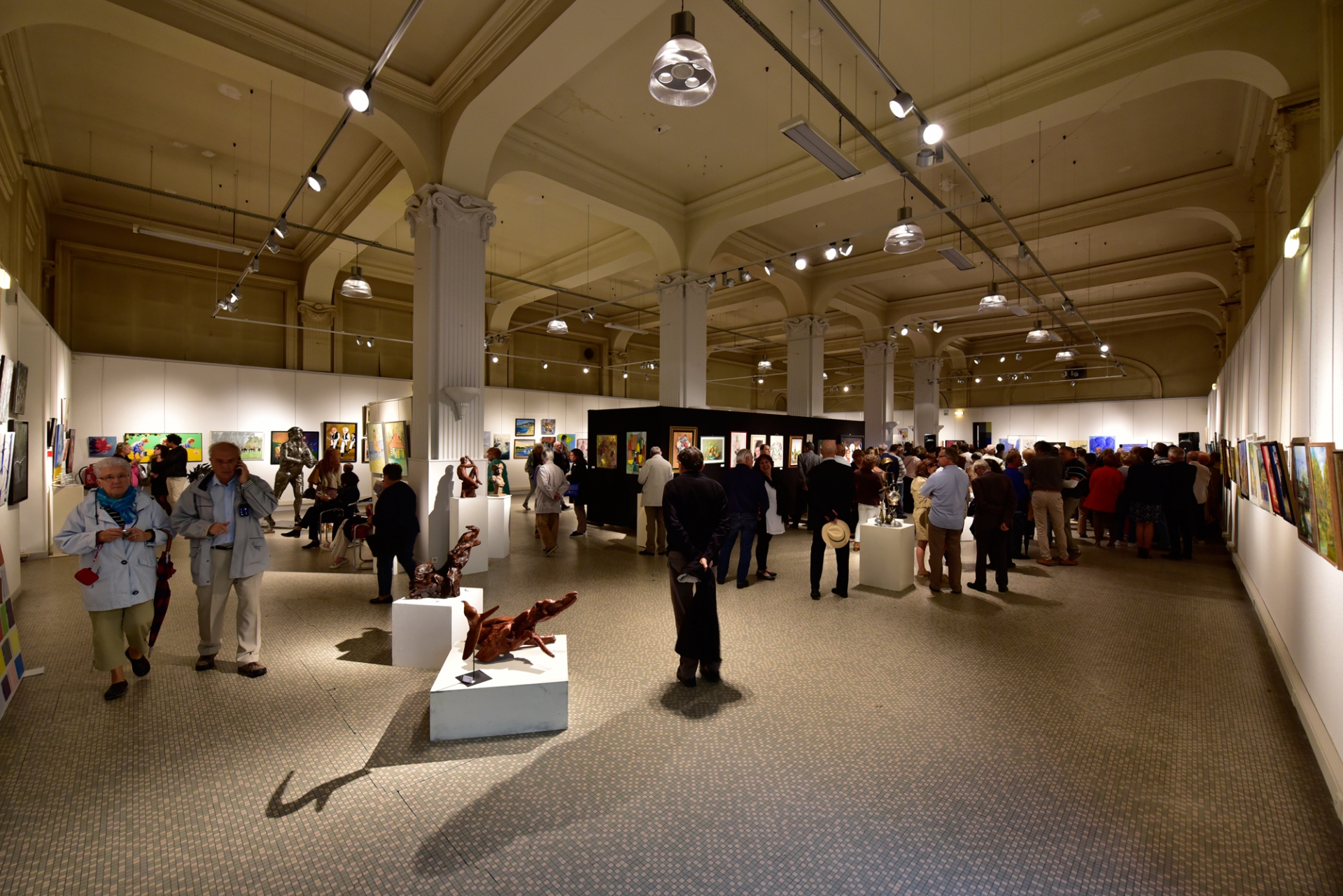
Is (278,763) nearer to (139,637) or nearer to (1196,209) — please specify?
(139,637)

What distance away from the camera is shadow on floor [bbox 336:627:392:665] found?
435 centimetres

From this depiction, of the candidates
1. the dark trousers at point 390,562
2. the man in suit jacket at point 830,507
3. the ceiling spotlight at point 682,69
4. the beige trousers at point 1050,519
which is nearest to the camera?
the ceiling spotlight at point 682,69

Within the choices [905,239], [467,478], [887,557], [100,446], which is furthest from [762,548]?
[100,446]

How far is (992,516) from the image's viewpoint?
6367mm

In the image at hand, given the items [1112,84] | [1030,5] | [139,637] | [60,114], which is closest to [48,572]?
[139,637]

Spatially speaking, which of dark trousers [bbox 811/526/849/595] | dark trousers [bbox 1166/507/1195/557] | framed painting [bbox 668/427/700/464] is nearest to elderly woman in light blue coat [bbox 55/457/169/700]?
dark trousers [bbox 811/526/849/595]

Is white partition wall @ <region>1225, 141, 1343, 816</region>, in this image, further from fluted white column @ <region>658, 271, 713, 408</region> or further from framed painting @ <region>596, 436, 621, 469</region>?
framed painting @ <region>596, 436, 621, 469</region>

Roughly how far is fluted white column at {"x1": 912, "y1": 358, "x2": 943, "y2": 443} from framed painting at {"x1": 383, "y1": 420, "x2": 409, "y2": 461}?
15.8 meters

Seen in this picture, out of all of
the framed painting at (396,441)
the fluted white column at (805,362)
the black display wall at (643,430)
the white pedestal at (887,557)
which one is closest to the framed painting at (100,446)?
the framed painting at (396,441)

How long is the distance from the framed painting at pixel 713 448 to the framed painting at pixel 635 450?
50.1 inches

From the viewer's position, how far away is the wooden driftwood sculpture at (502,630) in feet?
11.2

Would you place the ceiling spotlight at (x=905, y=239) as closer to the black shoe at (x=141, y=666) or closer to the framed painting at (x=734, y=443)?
the framed painting at (x=734, y=443)

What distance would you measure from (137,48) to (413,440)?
17.5ft

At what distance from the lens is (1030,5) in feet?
19.1
